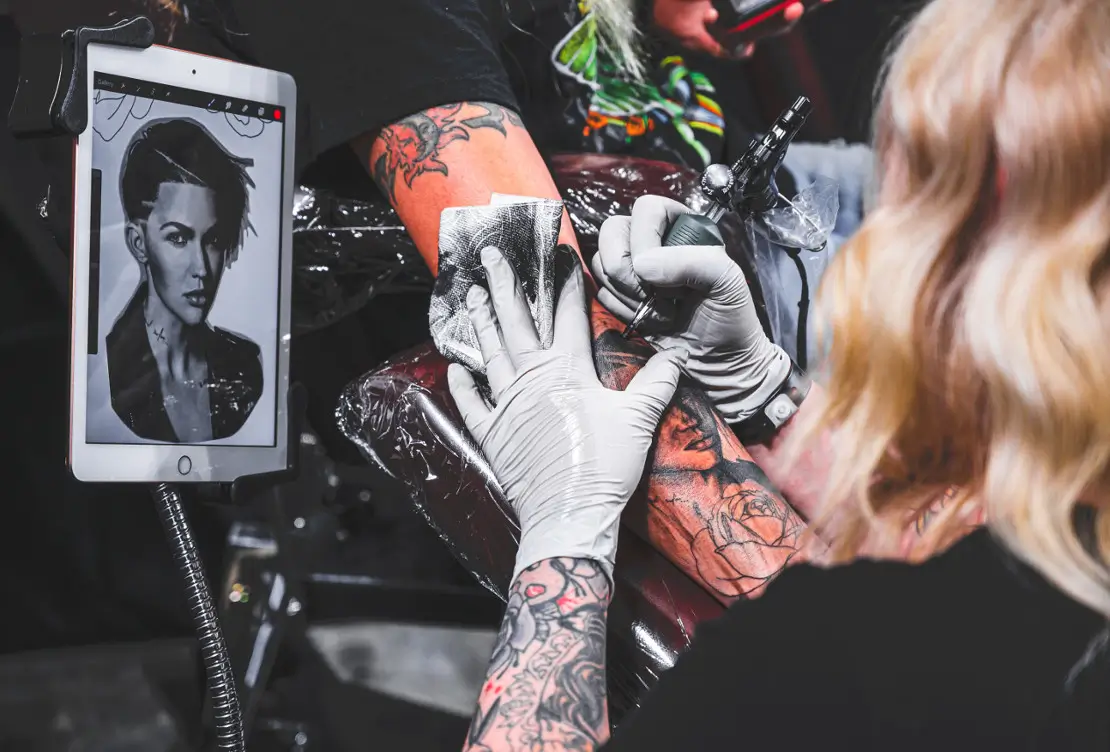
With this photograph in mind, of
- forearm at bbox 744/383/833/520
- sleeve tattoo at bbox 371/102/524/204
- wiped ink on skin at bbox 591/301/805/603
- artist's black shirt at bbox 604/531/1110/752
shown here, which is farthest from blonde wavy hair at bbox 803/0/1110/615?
sleeve tattoo at bbox 371/102/524/204

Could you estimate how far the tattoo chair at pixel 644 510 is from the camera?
2.57ft

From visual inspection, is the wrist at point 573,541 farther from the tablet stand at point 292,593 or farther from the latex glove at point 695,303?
the tablet stand at point 292,593

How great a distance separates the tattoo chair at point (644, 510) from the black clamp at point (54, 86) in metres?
0.36

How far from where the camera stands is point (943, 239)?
1.87 feet

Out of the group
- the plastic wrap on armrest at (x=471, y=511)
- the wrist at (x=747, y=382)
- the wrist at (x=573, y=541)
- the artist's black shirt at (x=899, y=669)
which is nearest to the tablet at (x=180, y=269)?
the plastic wrap on armrest at (x=471, y=511)

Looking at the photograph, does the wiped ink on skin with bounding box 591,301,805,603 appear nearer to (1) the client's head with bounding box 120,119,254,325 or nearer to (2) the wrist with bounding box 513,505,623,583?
(2) the wrist with bounding box 513,505,623,583

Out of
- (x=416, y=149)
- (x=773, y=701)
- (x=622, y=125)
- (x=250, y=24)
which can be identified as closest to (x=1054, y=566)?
(x=773, y=701)

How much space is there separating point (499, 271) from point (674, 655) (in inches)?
14.3

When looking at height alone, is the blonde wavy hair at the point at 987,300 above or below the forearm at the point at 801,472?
above

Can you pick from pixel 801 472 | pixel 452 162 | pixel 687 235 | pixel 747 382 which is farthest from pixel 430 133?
pixel 801 472

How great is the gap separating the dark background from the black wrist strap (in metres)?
0.29

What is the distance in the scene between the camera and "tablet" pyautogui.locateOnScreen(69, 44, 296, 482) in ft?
2.73

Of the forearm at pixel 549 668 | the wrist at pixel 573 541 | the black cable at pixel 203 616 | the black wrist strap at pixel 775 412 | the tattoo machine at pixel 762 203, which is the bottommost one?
the black cable at pixel 203 616

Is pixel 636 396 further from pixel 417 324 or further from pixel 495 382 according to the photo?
pixel 417 324
